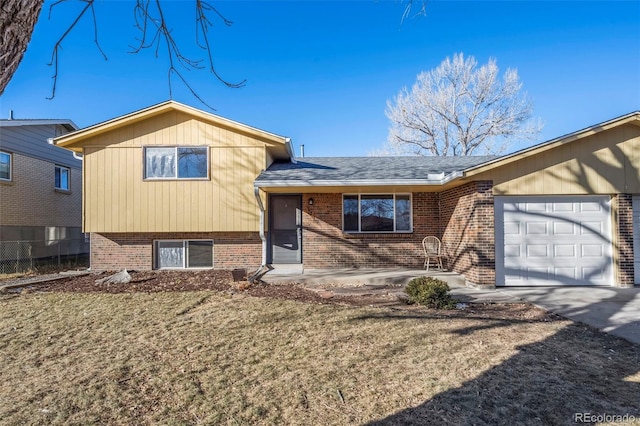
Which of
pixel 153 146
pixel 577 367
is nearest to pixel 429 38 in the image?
pixel 153 146

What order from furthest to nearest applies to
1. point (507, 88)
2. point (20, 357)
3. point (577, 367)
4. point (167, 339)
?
point (507, 88)
point (167, 339)
point (20, 357)
point (577, 367)

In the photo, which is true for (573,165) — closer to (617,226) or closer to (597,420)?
(617,226)

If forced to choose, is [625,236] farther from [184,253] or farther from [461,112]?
[461,112]

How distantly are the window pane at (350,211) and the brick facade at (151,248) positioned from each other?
2662mm

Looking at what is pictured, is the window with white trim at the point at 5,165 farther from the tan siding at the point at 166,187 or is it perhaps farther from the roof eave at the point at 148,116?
the tan siding at the point at 166,187

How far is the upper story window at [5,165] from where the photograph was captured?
11512mm

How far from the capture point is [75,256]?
14438mm

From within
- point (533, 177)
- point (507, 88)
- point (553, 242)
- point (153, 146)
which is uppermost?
point (507, 88)

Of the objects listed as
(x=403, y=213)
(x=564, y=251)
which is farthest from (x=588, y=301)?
(x=403, y=213)

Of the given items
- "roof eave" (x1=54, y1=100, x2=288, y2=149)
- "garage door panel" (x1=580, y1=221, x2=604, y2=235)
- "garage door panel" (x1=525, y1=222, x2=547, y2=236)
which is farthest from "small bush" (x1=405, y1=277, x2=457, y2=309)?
"roof eave" (x1=54, y1=100, x2=288, y2=149)

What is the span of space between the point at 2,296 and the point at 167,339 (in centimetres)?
499

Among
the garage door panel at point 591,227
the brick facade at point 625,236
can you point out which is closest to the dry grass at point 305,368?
Answer: the garage door panel at point 591,227

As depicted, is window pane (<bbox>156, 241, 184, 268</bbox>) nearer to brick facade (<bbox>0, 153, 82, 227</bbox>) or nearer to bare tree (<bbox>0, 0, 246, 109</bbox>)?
brick facade (<bbox>0, 153, 82, 227</bbox>)

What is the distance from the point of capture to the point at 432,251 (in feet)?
31.5
